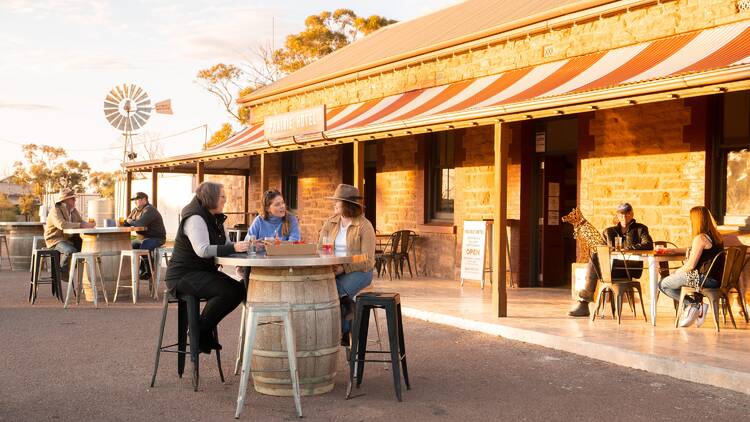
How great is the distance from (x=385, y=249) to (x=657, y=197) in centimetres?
567

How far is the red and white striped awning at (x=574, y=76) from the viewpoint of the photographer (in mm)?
7934

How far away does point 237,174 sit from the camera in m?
20.3

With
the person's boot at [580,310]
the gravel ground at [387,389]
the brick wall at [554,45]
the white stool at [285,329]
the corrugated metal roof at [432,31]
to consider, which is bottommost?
the gravel ground at [387,389]

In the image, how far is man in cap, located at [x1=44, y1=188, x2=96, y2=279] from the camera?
1173cm

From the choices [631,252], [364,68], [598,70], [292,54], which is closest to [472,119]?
[598,70]

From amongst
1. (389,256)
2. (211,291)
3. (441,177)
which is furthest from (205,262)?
(441,177)

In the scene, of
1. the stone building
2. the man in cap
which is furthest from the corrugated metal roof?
the man in cap

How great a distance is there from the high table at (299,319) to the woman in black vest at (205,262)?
27 centimetres

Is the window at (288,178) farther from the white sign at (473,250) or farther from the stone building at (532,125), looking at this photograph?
the white sign at (473,250)

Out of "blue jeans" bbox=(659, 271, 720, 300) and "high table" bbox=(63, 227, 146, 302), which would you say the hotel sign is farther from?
"blue jeans" bbox=(659, 271, 720, 300)

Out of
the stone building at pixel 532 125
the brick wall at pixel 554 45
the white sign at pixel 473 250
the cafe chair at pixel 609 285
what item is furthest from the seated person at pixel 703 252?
the white sign at pixel 473 250

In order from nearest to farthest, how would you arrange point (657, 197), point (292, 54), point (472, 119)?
point (472, 119), point (657, 197), point (292, 54)

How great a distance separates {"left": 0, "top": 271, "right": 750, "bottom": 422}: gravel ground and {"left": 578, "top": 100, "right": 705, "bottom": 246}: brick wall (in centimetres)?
335

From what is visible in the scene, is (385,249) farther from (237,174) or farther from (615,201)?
(237,174)
